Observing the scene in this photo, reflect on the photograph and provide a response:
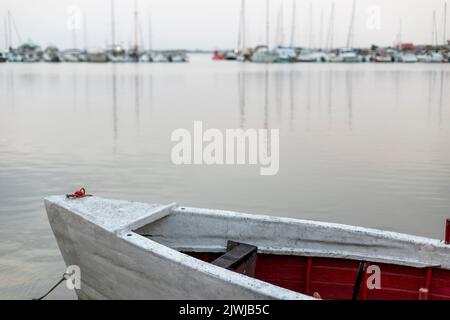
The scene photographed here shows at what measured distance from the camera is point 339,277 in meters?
6.80

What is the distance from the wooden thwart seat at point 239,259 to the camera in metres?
6.33

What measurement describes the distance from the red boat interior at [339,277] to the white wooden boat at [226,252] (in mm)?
10

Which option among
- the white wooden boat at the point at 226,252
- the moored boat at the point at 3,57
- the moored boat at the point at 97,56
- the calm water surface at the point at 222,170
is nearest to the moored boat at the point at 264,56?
the moored boat at the point at 97,56

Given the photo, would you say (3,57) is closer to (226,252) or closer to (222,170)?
(222,170)

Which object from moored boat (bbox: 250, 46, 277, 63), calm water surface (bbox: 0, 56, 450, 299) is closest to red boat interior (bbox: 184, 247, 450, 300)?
calm water surface (bbox: 0, 56, 450, 299)

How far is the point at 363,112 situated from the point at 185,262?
95.5ft

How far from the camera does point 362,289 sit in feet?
21.2

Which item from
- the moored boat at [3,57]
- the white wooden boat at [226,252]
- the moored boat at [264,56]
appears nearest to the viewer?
the white wooden boat at [226,252]

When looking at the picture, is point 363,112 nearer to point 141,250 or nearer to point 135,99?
point 135,99

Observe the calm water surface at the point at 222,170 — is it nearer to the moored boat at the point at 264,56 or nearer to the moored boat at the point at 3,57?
the moored boat at the point at 264,56

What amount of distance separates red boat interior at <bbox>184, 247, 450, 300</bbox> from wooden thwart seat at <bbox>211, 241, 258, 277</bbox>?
0.03 feet

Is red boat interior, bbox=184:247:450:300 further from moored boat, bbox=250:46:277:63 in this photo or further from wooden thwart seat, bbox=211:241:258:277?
moored boat, bbox=250:46:277:63

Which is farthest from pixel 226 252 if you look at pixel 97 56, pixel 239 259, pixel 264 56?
pixel 97 56

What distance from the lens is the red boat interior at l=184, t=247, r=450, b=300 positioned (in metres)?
6.35
